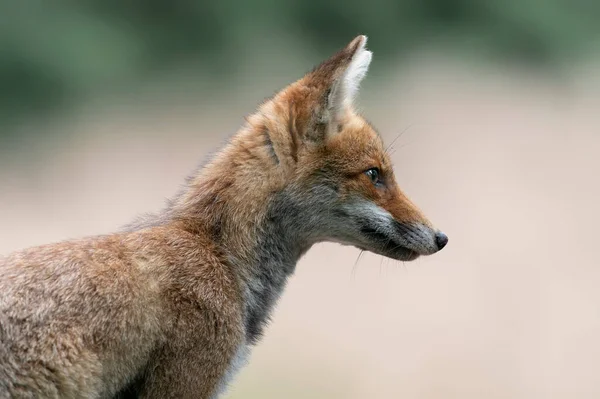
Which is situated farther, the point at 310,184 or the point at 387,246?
the point at 387,246

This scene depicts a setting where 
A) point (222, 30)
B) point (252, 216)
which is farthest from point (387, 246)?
point (222, 30)

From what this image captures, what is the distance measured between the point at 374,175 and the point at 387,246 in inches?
14.1

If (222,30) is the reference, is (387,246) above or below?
below

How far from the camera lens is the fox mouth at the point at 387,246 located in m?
4.82

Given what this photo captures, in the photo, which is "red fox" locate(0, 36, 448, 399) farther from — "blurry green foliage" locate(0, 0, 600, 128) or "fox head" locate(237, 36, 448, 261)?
"blurry green foliage" locate(0, 0, 600, 128)

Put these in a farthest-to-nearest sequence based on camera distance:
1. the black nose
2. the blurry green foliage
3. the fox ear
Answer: the blurry green foliage → the black nose → the fox ear

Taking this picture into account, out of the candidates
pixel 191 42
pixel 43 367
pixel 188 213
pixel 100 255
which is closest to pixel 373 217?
pixel 188 213

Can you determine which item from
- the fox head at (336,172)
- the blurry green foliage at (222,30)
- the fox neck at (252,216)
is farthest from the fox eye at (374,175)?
the blurry green foliage at (222,30)

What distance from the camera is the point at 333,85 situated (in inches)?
186

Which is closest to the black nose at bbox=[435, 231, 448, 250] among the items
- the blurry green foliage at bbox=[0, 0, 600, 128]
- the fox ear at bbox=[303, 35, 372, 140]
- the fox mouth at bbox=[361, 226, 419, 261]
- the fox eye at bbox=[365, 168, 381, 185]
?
the fox mouth at bbox=[361, 226, 419, 261]

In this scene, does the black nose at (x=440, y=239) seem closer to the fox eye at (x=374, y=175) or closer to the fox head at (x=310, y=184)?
the fox head at (x=310, y=184)

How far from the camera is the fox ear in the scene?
15.5 feet

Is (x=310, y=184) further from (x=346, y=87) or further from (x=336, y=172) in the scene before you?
(x=346, y=87)

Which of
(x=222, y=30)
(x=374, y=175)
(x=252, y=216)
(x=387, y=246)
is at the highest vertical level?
(x=222, y=30)
